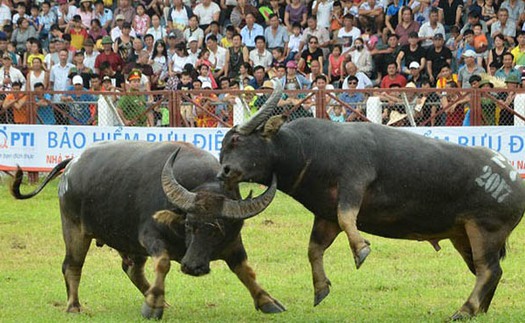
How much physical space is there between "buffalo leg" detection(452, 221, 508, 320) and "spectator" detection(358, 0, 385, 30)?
13.3 m

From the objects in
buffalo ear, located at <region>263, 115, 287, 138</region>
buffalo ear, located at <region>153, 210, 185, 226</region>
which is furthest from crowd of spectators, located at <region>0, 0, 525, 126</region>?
buffalo ear, located at <region>153, 210, 185, 226</region>

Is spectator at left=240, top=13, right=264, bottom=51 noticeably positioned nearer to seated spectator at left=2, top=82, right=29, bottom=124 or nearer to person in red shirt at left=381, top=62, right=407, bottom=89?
person in red shirt at left=381, top=62, right=407, bottom=89

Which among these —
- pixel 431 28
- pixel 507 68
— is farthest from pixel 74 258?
pixel 431 28

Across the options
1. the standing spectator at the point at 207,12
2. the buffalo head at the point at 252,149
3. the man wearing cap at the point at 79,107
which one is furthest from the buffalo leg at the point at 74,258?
the standing spectator at the point at 207,12

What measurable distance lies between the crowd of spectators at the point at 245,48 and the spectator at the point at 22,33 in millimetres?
23

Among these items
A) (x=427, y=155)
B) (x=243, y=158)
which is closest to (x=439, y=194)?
(x=427, y=155)

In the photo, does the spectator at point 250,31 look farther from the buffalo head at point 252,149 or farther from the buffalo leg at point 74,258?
the buffalo head at point 252,149

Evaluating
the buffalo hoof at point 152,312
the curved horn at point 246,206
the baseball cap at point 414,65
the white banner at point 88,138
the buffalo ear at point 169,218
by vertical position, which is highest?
the curved horn at point 246,206

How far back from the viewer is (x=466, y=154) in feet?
34.2

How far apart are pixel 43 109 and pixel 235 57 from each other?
163 inches

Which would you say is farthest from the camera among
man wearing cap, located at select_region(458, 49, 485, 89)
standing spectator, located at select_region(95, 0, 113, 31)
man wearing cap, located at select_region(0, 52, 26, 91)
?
standing spectator, located at select_region(95, 0, 113, 31)

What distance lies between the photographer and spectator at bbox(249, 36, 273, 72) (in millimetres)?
23156

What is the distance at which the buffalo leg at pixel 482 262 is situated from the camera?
1023 cm

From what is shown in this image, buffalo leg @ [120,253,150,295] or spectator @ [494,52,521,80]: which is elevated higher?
spectator @ [494,52,521,80]
